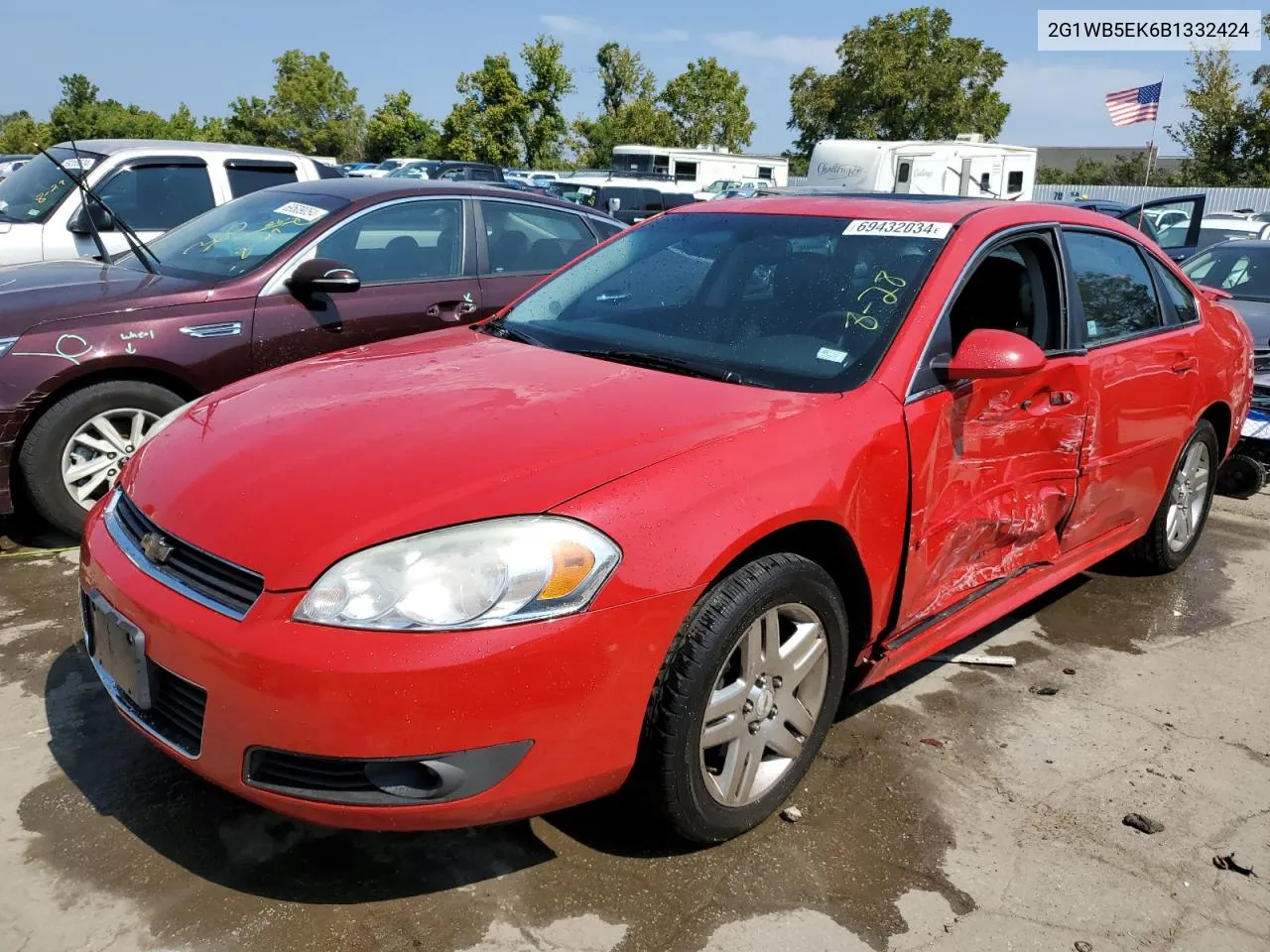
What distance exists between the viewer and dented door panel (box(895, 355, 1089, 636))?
2.90 meters

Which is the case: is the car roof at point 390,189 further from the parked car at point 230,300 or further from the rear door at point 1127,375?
the rear door at point 1127,375

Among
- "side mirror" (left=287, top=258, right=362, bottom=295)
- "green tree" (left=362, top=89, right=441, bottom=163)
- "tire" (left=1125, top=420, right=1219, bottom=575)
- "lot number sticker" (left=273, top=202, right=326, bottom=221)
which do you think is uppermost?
"green tree" (left=362, top=89, right=441, bottom=163)

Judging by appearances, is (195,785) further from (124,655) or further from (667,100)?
(667,100)

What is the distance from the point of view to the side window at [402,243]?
5.16m

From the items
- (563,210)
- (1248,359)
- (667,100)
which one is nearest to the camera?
(1248,359)

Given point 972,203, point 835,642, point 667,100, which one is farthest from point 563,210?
point 667,100

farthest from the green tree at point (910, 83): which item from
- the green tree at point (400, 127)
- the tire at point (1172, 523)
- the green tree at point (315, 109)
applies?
the tire at point (1172, 523)

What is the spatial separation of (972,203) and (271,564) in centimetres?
256

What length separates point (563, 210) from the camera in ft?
20.2

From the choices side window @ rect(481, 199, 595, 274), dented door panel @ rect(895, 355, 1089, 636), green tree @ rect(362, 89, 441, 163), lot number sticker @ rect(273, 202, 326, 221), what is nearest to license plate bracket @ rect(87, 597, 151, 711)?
dented door panel @ rect(895, 355, 1089, 636)

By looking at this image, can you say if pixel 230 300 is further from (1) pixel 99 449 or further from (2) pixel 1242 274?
(2) pixel 1242 274

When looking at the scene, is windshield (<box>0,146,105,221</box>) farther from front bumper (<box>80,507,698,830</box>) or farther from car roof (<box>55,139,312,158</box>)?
front bumper (<box>80,507,698,830</box>)

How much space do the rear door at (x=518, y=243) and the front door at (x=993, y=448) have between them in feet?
9.26

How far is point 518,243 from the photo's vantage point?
19.1ft
